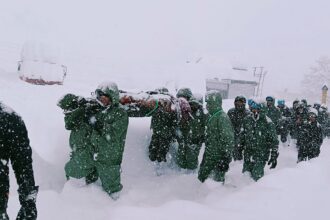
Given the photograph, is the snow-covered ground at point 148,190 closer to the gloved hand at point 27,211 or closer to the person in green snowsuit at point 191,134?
the person in green snowsuit at point 191,134

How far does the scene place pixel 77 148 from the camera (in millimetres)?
5559

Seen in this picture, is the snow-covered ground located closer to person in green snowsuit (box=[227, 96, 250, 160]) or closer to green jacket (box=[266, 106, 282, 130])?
person in green snowsuit (box=[227, 96, 250, 160])

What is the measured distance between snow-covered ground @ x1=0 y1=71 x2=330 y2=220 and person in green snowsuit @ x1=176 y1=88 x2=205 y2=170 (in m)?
0.31

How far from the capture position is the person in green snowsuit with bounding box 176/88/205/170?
7238mm

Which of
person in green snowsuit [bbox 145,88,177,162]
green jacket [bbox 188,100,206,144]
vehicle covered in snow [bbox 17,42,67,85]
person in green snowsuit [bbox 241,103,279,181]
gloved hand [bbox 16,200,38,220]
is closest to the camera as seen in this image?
gloved hand [bbox 16,200,38,220]

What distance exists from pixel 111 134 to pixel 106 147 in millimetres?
189

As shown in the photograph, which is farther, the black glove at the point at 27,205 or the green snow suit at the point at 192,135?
the green snow suit at the point at 192,135

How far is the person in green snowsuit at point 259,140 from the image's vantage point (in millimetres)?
6770

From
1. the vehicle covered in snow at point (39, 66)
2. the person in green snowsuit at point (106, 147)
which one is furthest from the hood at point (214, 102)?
the vehicle covered in snow at point (39, 66)

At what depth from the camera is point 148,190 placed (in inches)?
251

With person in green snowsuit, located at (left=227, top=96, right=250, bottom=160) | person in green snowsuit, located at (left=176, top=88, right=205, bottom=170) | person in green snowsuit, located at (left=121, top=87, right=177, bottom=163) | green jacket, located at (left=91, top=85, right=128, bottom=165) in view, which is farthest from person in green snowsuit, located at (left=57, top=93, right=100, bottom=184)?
person in green snowsuit, located at (left=227, top=96, right=250, bottom=160)

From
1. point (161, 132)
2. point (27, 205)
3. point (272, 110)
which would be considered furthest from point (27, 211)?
point (272, 110)

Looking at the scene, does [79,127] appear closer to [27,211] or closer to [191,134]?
[191,134]

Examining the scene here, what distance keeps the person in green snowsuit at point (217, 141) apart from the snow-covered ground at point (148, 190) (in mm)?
238
